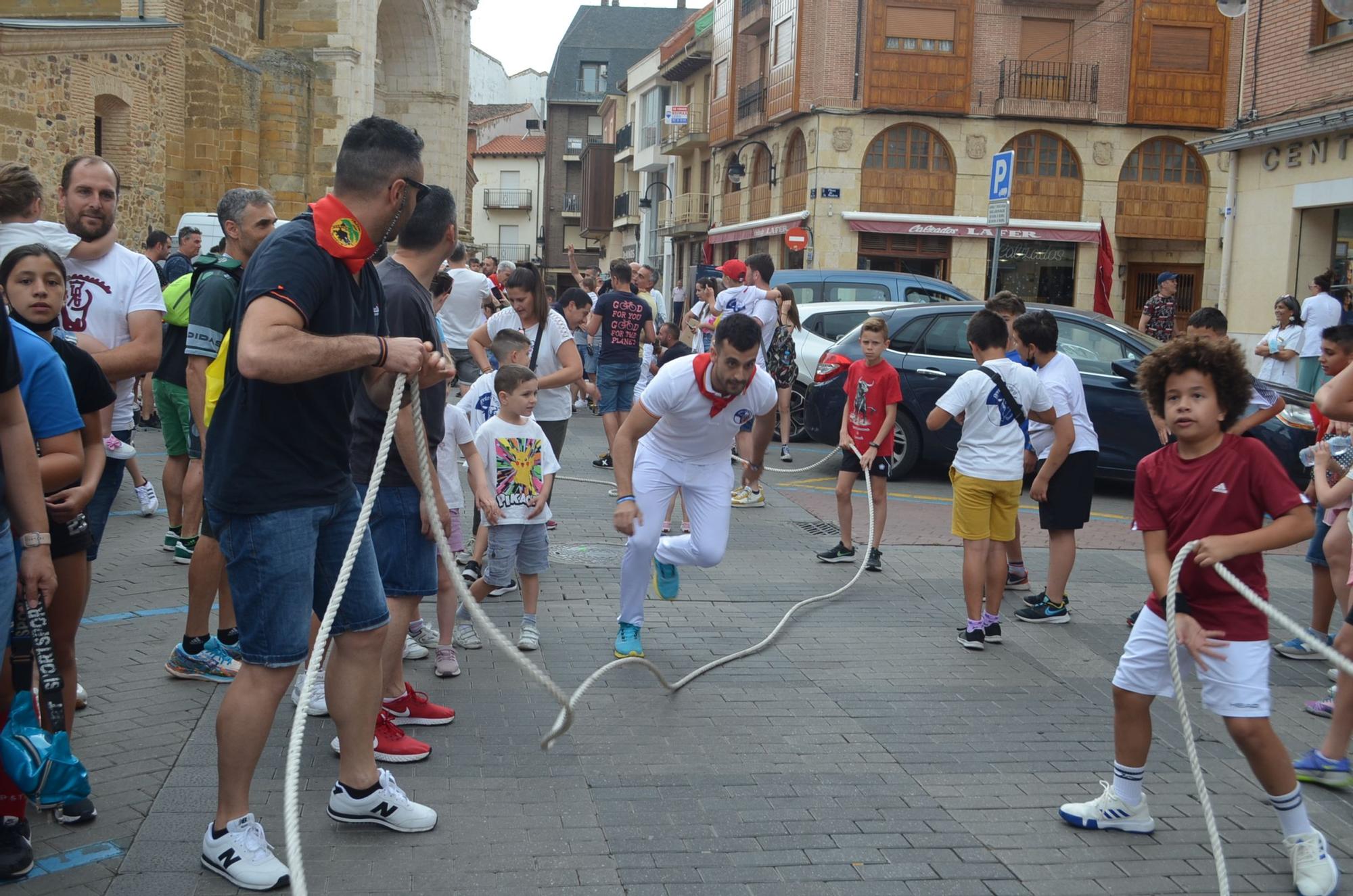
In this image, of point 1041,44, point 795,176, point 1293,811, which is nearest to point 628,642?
point 1293,811

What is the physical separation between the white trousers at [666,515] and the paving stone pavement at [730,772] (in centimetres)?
41

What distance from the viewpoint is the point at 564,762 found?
4789 mm

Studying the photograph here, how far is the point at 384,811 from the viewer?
4082 millimetres

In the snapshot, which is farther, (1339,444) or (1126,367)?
(1126,367)

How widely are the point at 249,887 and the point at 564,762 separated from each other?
142 cm

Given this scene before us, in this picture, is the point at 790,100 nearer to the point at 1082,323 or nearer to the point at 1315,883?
the point at 1082,323

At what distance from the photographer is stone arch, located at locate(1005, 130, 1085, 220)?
3391 cm

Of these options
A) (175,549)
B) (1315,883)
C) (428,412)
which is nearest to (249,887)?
(428,412)

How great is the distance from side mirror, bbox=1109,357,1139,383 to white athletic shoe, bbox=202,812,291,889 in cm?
993

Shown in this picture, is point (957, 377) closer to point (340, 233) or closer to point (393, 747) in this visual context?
point (393, 747)

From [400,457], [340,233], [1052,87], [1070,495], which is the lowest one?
[1070,495]

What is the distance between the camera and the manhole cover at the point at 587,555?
8.53 metres

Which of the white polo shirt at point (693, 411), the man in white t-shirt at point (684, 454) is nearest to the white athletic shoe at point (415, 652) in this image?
the man in white t-shirt at point (684, 454)

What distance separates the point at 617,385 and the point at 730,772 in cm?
773
